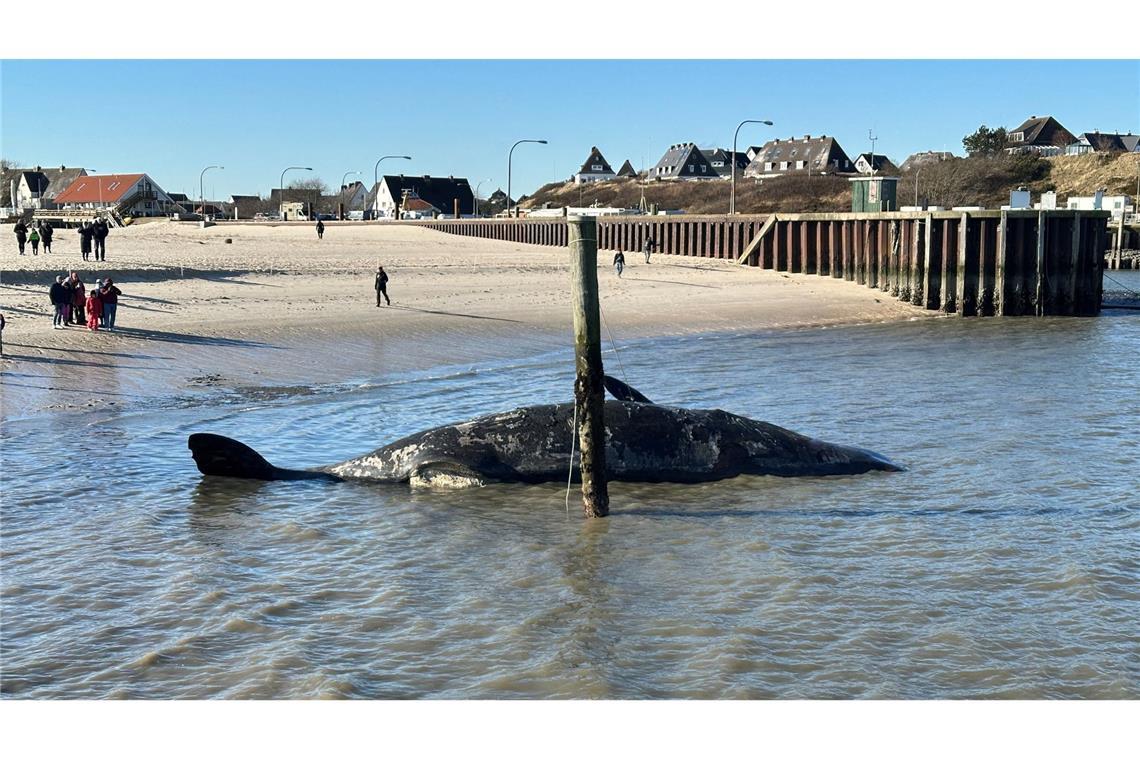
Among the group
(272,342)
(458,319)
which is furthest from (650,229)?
(272,342)

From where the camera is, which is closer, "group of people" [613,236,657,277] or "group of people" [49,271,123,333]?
"group of people" [49,271,123,333]

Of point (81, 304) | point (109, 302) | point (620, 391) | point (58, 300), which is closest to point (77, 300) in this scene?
point (81, 304)

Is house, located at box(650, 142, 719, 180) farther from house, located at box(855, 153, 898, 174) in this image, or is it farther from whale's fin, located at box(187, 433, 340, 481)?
whale's fin, located at box(187, 433, 340, 481)

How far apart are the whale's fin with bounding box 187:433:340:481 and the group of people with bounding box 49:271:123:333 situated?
11.4 metres

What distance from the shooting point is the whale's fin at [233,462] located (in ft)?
40.7

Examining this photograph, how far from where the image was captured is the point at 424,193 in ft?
471

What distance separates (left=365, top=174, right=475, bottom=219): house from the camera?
142000mm

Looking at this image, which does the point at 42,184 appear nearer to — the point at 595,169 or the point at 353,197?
the point at 353,197

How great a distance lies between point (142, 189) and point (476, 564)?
115 meters

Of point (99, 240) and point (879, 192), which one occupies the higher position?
point (879, 192)

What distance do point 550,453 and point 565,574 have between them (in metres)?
3.04

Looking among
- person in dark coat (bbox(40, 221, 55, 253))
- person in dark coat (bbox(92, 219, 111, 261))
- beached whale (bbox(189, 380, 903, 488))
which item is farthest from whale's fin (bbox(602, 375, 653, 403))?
person in dark coat (bbox(40, 221, 55, 253))

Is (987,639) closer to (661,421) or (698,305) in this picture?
(661,421)

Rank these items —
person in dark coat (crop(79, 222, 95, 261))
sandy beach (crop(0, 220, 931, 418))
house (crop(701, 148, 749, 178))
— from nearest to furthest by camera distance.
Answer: sandy beach (crop(0, 220, 931, 418))
person in dark coat (crop(79, 222, 95, 261))
house (crop(701, 148, 749, 178))
